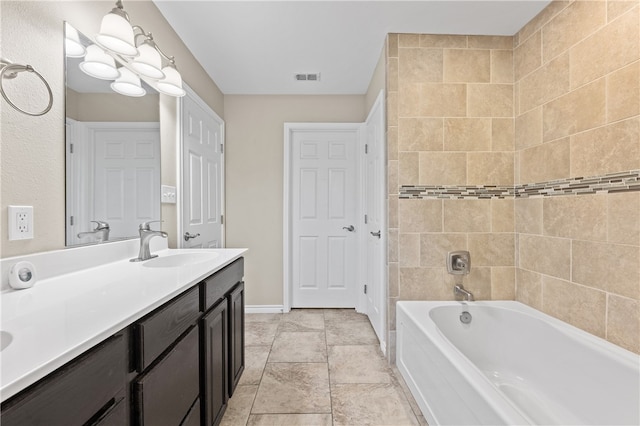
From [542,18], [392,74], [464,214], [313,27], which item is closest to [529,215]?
[464,214]

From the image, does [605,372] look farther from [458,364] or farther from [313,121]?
[313,121]

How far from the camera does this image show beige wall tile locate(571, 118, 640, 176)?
4.28 ft

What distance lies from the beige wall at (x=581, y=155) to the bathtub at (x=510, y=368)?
6.5 inches

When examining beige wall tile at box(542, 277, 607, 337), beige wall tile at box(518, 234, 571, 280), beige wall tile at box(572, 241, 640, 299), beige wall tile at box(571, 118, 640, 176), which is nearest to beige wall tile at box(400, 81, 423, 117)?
beige wall tile at box(571, 118, 640, 176)

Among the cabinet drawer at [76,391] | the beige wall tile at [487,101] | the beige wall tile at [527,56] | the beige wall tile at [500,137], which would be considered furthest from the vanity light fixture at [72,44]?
the beige wall tile at [527,56]

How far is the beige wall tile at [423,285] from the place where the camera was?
2.06 meters

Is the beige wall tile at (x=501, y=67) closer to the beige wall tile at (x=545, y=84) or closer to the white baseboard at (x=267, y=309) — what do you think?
the beige wall tile at (x=545, y=84)

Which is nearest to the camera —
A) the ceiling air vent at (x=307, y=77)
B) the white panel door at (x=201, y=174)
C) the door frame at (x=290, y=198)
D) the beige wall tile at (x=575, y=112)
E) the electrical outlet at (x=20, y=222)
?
the electrical outlet at (x=20, y=222)

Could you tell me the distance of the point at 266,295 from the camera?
3.10 metres

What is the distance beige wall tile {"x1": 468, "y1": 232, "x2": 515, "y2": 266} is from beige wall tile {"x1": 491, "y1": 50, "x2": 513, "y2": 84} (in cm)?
112

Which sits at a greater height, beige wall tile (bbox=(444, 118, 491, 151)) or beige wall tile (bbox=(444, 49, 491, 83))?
beige wall tile (bbox=(444, 49, 491, 83))

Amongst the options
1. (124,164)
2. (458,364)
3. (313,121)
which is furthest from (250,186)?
(458,364)

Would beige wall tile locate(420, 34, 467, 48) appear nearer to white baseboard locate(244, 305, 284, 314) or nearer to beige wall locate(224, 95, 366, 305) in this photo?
beige wall locate(224, 95, 366, 305)

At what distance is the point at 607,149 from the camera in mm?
1419
